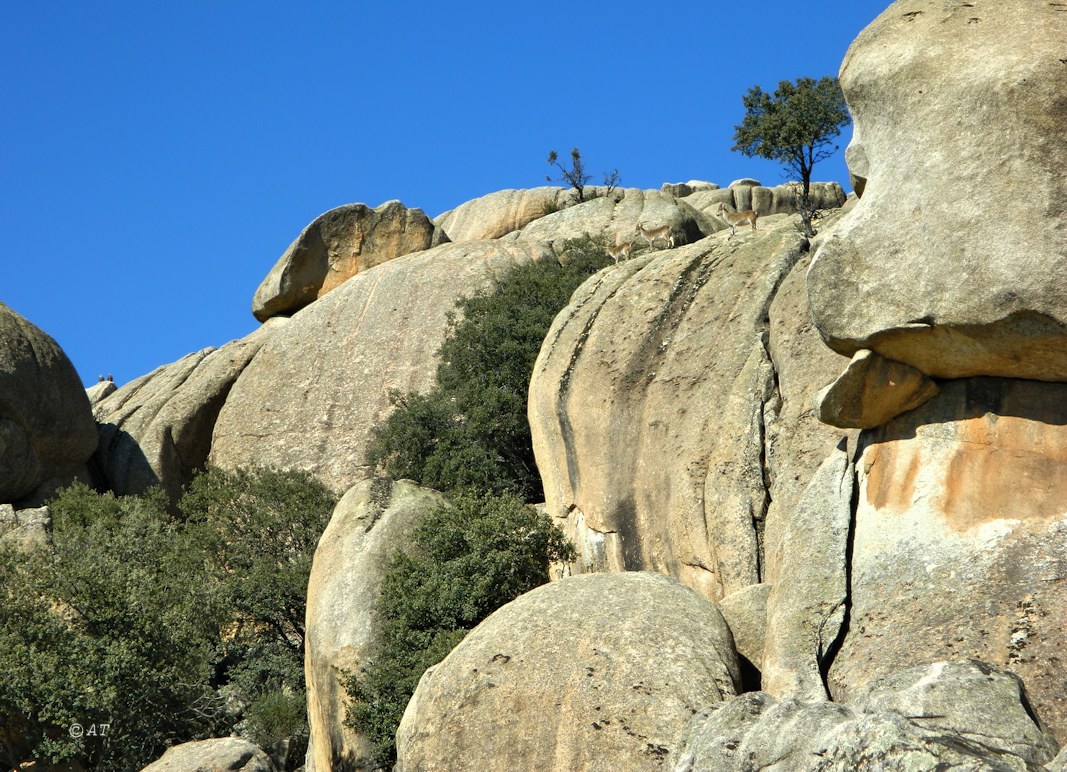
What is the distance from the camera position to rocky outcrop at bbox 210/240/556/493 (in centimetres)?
3375

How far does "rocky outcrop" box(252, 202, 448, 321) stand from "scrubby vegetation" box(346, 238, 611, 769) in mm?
6627

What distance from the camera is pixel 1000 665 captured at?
41.3ft

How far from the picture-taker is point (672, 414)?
2002 centimetres

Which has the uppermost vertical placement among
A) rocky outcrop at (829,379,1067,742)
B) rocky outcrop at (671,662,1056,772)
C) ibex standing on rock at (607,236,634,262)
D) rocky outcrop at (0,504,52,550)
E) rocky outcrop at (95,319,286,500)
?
ibex standing on rock at (607,236,634,262)

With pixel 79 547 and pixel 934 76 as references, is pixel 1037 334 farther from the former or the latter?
pixel 79 547

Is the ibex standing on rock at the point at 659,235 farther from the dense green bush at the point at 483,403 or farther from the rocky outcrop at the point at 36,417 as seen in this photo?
the rocky outcrop at the point at 36,417

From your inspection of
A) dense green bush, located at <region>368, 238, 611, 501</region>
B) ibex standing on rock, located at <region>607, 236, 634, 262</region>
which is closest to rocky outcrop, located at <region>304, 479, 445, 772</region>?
dense green bush, located at <region>368, 238, 611, 501</region>

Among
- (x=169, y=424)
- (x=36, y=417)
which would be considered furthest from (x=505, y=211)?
(x=36, y=417)

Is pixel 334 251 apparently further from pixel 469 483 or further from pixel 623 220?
pixel 469 483

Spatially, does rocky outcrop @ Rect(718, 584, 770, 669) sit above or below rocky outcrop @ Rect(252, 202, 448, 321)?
below

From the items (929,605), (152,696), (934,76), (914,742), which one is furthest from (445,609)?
(914,742)

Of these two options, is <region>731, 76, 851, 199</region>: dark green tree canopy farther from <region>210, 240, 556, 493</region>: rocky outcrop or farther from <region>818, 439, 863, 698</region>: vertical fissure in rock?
<region>818, 439, 863, 698</region>: vertical fissure in rock

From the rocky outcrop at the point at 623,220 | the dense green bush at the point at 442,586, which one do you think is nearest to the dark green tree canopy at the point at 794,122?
the rocky outcrop at the point at 623,220

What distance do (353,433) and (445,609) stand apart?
47.1 feet
